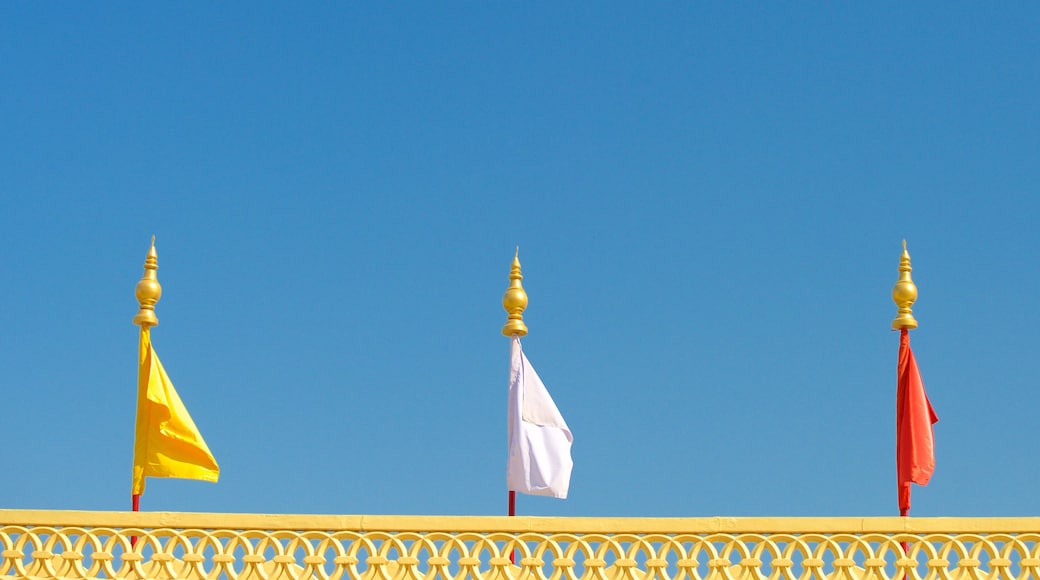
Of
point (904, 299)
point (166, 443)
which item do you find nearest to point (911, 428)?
point (904, 299)

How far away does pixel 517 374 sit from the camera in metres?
16.3

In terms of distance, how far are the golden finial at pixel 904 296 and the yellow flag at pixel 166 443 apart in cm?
756

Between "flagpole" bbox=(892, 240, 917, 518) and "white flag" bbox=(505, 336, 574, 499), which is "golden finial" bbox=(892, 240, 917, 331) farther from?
"white flag" bbox=(505, 336, 574, 499)

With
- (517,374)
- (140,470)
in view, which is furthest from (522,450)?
(140,470)

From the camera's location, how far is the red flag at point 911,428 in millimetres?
16172

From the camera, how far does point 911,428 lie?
1645cm

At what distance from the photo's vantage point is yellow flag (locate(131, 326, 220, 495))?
52.6ft

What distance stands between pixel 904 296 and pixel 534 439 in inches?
171

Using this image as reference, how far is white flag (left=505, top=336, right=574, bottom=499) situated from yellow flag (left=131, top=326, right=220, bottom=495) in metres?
3.19

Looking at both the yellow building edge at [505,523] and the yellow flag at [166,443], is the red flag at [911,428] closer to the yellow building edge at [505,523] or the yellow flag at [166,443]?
the yellow building edge at [505,523]

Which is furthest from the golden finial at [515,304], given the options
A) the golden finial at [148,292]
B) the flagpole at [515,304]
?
the golden finial at [148,292]

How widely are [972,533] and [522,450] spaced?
4.75 meters

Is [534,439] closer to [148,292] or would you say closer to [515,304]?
[515,304]

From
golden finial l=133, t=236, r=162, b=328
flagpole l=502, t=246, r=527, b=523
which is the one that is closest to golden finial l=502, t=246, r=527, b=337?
flagpole l=502, t=246, r=527, b=523
